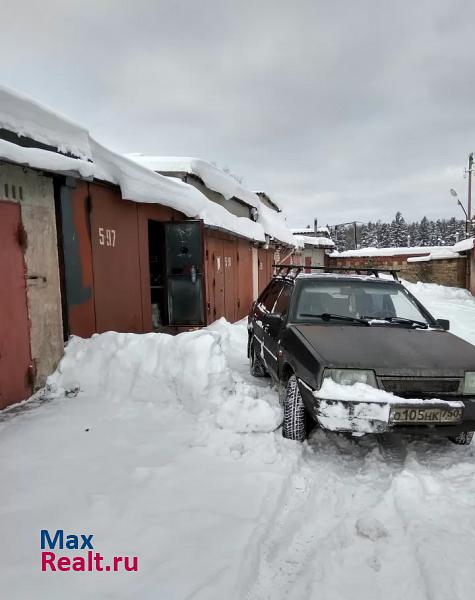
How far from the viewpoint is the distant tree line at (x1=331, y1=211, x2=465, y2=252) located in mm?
86438

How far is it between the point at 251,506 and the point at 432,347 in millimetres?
2145

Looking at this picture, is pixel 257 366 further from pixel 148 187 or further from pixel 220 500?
pixel 148 187

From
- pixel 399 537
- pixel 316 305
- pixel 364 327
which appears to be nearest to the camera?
pixel 399 537

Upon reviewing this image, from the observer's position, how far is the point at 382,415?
3025 mm

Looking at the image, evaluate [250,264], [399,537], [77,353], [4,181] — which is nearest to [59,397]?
[77,353]

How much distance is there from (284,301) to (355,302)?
2.71ft

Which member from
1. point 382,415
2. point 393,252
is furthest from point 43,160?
point 393,252

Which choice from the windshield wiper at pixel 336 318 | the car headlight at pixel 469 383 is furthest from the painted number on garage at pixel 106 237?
the car headlight at pixel 469 383

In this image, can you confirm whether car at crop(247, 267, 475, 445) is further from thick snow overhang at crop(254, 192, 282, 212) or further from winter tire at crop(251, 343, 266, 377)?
thick snow overhang at crop(254, 192, 282, 212)

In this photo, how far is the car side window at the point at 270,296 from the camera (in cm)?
548

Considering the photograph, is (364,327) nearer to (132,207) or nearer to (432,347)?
(432,347)

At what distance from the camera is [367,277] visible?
483 cm

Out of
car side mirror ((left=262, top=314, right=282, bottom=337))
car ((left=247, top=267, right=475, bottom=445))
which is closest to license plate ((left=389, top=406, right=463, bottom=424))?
car ((left=247, top=267, right=475, bottom=445))

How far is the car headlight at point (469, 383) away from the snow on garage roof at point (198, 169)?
738cm
